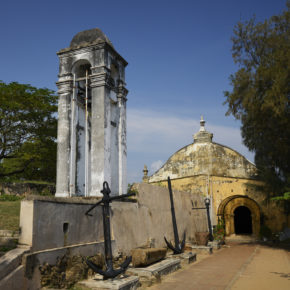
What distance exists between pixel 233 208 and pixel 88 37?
1511cm

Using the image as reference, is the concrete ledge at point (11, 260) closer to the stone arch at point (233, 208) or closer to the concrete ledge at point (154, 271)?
the concrete ledge at point (154, 271)

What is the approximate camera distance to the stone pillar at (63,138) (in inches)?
364

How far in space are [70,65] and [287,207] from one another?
45.8 feet

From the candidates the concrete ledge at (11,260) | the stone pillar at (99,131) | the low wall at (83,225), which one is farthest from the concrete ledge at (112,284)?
the stone pillar at (99,131)

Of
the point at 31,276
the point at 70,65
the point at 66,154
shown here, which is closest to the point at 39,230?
the point at 31,276

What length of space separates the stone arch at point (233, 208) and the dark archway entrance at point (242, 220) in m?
6.02

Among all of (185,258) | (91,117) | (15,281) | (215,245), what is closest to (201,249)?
(215,245)

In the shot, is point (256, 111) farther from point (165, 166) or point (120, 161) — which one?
point (165, 166)

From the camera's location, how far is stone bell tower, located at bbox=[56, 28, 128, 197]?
918 centimetres

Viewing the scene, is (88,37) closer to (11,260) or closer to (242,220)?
(11,260)

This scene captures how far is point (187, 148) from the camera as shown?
25.2 m

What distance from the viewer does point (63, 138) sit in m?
9.54

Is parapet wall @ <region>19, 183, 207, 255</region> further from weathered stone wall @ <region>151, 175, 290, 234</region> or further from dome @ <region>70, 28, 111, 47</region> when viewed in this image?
weathered stone wall @ <region>151, 175, 290, 234</region>

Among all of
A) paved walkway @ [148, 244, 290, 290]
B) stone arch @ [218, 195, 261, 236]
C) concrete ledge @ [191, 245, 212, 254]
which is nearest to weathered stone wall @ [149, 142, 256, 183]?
stone arch @ [218, 195, 261, 236]
